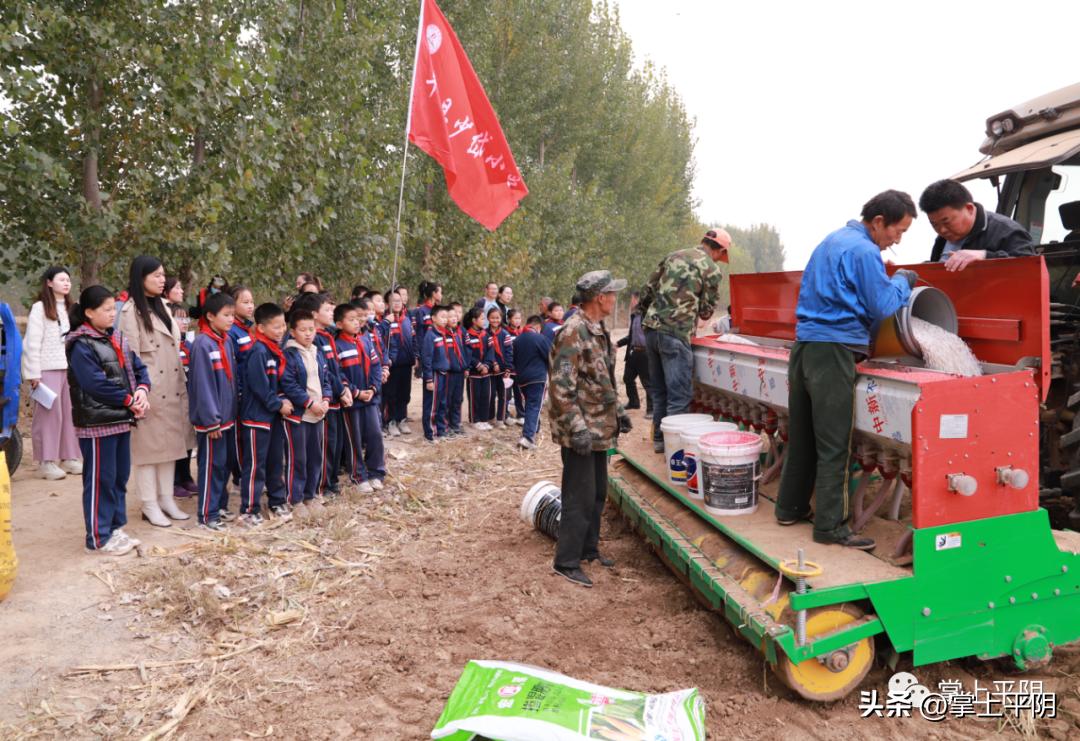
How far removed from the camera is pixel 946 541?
11.5ft

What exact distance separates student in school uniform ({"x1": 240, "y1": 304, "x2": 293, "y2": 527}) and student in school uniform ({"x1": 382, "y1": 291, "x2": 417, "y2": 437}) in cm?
328

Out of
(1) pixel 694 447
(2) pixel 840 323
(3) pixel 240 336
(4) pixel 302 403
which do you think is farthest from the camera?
(3) pixel 240 336

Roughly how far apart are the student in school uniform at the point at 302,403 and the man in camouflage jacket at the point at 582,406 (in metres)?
2.47

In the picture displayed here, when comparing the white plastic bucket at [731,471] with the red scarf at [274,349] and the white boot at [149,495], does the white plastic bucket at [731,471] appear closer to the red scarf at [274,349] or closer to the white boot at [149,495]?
the red scarf at [274,349]

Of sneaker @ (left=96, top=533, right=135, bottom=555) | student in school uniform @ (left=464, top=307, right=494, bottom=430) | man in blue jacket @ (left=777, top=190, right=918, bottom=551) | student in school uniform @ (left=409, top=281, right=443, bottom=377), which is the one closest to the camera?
man in blue jacket @ (left=777, top=190, right=918, bottom=551)

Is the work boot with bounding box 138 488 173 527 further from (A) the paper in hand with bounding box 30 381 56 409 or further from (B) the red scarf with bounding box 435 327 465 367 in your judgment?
(B) the red scarf with bounding box 435 327 465 367

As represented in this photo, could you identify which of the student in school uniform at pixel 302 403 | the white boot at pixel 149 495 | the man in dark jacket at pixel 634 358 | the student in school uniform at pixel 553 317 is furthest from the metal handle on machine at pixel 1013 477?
the man in dark jacket at pixel 634 358

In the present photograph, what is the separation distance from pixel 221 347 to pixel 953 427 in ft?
17.1

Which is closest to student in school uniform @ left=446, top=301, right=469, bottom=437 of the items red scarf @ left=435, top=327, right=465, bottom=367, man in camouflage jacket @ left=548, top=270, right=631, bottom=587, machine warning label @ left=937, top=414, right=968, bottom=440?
red scarf @ left=435, top=327, right=465, bottom=367

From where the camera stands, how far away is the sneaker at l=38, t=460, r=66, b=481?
7539mm

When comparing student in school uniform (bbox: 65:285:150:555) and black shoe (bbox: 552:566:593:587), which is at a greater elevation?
student in school uniform (bbox: 65:285:150:555)

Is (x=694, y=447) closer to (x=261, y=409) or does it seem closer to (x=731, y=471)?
(x=731, y=471)

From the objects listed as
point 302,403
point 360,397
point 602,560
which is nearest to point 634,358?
point 360,397

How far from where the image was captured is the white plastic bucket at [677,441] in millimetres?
5258
